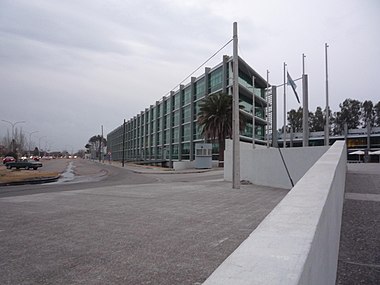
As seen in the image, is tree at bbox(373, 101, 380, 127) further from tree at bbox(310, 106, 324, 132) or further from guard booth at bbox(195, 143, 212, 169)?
guard booth at bbox(195, 143, 212, 169)

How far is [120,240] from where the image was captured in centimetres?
682

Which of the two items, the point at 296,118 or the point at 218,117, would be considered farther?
the point at 296,118

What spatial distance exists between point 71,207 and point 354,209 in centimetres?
884

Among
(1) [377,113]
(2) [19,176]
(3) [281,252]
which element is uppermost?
(1) [377,113]

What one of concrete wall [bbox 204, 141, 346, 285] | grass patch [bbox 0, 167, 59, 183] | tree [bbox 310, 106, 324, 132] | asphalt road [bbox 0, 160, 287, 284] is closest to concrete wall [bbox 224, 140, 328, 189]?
asphalt road [bbox 0, 160, 287, 284]

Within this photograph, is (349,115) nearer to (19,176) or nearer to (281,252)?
(19,176)

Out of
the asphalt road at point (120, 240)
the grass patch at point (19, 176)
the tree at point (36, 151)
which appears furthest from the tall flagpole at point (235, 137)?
the tree at point (36, 151)

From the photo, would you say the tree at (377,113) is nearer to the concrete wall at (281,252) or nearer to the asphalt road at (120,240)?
the asphalt road at (120,240)

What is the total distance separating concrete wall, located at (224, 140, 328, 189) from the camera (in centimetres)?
1540

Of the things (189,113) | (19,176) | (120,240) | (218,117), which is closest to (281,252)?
(120,240)

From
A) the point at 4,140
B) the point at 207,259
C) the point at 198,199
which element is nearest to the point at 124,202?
the point at 198,199

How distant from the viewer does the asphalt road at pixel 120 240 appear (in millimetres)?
4906

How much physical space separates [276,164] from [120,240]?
12.4 m

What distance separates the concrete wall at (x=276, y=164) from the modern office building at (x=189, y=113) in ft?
81.4
